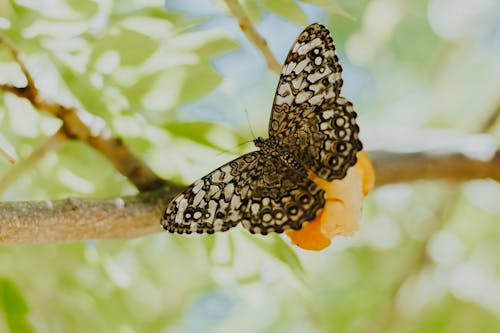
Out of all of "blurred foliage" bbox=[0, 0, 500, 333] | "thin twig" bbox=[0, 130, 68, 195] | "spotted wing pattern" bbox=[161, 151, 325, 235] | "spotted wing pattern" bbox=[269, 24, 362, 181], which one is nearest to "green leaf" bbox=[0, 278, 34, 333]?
"blurred foliage" bbox=[0, 0, 500, 333]

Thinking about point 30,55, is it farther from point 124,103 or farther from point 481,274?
point 481,274

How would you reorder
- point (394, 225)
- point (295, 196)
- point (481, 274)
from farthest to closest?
point (394, 225)
point (481, 274)
point (295, 196)

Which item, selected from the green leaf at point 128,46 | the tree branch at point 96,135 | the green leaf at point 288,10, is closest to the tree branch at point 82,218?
the tree branch at point 96,135

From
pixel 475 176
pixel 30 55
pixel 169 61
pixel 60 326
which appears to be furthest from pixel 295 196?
pixel 475 176

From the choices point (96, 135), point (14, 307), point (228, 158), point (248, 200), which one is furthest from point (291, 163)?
point (14, 307)

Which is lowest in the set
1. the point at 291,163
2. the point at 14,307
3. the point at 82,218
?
the point at 14,307

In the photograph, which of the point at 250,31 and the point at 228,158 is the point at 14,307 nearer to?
the point at 228,158
